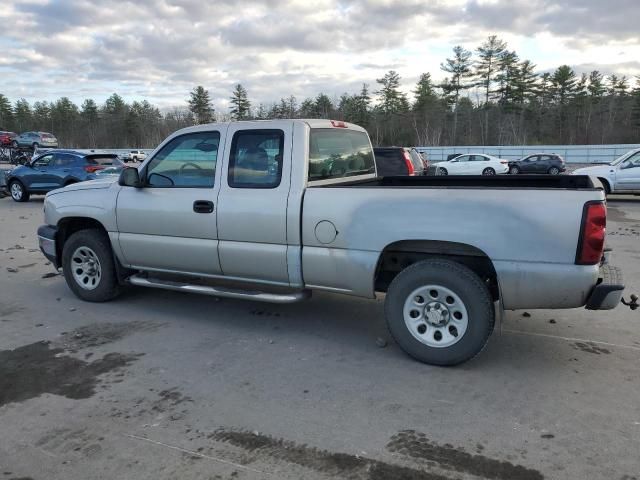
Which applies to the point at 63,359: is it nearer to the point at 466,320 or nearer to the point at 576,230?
the point at 466,320

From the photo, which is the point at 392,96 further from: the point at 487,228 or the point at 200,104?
the point at 487,228

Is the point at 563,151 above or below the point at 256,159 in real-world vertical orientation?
above

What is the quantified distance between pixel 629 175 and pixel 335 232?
1483 centimetres

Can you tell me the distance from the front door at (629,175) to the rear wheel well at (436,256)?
14026mm

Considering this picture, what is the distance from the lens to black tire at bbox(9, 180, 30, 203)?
711 inches

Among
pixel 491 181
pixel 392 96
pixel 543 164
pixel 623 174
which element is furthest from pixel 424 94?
pixel 491 181

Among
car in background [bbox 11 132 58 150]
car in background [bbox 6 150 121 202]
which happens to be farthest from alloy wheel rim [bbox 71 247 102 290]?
car in background [bbox 11 132 58 150]

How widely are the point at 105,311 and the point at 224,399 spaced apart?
264 centimetres

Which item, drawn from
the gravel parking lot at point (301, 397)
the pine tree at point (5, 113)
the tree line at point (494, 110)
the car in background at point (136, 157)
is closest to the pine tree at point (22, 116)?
the pine tree at point (5, 113)

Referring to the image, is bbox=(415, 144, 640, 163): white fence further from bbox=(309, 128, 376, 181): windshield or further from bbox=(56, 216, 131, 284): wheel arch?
bbox=(56, 216, 131, 284): wheel arch

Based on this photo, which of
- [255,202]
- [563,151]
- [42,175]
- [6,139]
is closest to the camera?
[255,202]

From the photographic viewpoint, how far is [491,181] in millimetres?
5254

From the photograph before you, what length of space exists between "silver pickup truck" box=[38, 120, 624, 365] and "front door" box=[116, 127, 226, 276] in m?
0.01

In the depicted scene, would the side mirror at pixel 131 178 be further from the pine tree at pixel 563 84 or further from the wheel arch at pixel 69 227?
the pine tree at pixel 563 84
